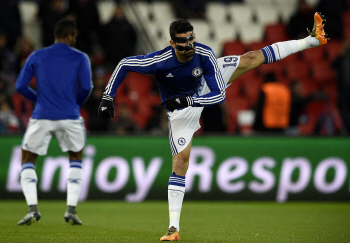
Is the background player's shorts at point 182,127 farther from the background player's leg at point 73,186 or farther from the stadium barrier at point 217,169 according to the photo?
the stadium barrier at point 217,169

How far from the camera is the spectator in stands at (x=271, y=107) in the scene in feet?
32.4

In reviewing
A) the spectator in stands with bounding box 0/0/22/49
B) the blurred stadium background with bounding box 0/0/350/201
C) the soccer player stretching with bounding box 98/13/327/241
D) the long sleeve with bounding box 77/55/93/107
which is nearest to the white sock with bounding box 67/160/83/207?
the long sleeve with bounding box 77/55/93/107

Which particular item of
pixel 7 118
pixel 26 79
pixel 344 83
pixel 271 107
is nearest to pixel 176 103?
pixel 26 79

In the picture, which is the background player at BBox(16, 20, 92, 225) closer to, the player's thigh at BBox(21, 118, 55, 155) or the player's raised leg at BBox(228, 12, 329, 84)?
the player's thigh at BBox(21, 118, 55, 155)

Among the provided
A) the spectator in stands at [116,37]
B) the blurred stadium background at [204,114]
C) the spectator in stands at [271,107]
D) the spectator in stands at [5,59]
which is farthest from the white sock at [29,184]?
the spectator in stands at [116,37]

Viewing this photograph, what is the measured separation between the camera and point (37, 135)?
6.22 metres

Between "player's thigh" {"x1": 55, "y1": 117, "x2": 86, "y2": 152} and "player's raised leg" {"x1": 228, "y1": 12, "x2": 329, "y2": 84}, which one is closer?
"player's raised leg" {"x1": 228, "y1": 12, "x2": 329, "y2": 84}

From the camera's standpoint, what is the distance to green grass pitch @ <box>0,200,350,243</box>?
5.23 metres

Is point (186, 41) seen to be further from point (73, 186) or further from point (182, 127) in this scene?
point (73, 186)

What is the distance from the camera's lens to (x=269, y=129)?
32.8 ft

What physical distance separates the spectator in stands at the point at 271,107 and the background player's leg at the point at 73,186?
4498 mm

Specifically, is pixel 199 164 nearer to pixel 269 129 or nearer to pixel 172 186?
pixel 269 129

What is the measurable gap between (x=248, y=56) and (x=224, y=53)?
24.4 feet

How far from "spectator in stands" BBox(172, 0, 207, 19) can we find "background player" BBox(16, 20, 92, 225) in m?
7.43
